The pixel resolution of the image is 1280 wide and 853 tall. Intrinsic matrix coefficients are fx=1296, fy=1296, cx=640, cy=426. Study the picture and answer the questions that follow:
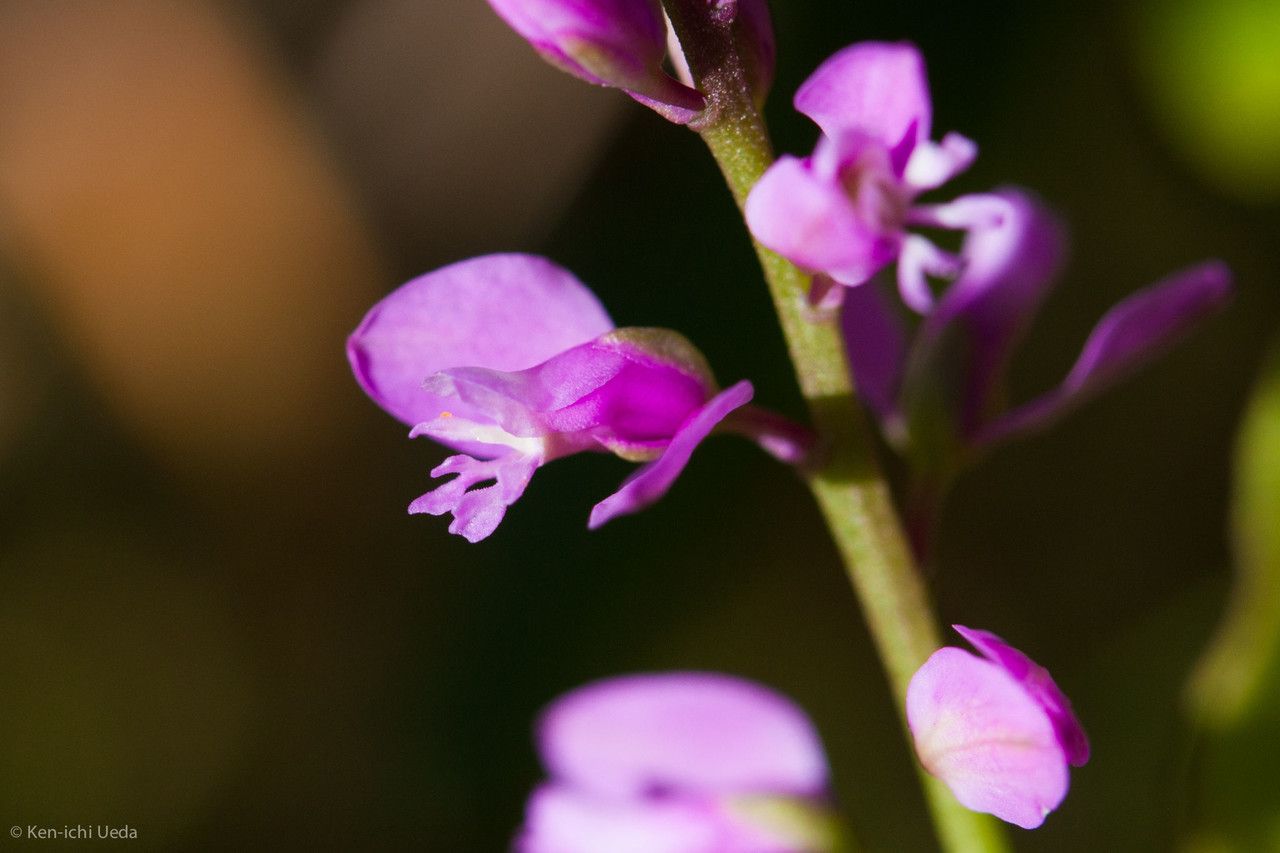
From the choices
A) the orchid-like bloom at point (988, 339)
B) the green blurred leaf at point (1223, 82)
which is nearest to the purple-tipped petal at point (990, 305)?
the orchid-like bloom at point (988, 339)

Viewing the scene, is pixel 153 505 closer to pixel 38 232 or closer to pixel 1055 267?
pixel 38 232

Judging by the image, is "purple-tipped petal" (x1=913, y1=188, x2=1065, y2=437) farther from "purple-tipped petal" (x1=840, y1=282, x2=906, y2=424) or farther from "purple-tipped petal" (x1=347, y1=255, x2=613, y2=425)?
"purple-tipped petal" (x1=347, y1=255, x2=613, y2=425)

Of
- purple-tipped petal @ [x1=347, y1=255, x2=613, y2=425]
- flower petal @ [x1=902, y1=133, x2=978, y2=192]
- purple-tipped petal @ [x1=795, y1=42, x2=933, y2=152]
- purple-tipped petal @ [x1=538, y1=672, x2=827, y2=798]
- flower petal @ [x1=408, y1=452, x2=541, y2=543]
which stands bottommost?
purple-tipped petal @ [x1=538, y1=672, x2=827, y2=798]

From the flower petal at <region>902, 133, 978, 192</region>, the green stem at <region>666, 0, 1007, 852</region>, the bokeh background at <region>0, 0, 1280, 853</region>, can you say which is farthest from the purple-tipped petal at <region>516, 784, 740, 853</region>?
the bokeh background at <region>0, 0, 1280, 853</region>

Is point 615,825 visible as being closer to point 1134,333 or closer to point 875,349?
point 875,349

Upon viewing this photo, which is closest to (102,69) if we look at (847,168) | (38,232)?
(38,232)

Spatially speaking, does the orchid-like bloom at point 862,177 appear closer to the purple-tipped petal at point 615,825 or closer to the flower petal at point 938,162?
the flower petal at point 938,162

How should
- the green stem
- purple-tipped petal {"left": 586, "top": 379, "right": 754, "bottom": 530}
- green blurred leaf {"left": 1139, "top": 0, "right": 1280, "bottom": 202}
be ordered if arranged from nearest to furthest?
purple-tipped petal {"left": 586, "top": 379, "right": 754, "bottom": 530} → the green stem → green blurred leaf {"left": 1139, "top": 0, "right": 1280, "bottom": 202}

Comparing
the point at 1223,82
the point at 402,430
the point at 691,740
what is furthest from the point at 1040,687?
the point at 402,430
